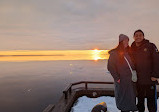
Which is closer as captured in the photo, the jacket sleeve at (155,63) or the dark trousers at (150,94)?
the jacket sleeve at (155,63)

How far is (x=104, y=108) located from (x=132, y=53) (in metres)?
2.36

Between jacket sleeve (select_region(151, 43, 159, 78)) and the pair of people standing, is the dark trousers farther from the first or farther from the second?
jacket sleeve (select_region(151, 43, 159, 78))

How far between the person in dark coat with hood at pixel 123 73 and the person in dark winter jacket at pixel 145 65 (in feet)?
1.40

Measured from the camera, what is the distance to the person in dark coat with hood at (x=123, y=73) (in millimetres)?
3143

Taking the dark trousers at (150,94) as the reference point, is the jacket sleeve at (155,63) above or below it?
above

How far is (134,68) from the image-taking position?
329 cm

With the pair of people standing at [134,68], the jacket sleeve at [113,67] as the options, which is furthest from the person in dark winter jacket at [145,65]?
the jacket sleeve at [113,67]

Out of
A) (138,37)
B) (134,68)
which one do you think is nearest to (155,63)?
(134,68)

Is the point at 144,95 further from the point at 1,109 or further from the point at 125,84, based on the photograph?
the point at 1,109

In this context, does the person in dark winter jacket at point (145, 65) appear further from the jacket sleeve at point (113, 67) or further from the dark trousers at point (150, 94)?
the jacket sleeve at point (113, 67)

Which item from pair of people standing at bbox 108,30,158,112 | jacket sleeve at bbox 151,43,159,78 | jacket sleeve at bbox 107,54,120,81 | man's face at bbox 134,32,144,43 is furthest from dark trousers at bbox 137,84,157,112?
man's face at bbox 134,32,144,43

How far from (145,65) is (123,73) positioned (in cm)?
75

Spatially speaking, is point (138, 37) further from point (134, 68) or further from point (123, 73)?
A: point (123, 73)

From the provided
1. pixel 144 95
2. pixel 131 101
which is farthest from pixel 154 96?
pixel 131 101
